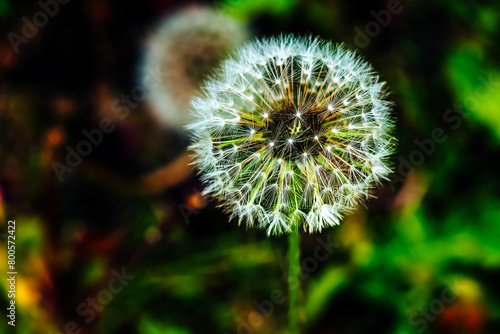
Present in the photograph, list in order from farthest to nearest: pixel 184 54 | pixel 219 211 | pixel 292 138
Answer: pixel 219 211 < pixel 184 54 < pixel 292 138

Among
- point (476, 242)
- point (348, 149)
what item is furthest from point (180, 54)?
point (476, 242)

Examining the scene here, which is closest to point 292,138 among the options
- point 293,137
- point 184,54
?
point 293,137

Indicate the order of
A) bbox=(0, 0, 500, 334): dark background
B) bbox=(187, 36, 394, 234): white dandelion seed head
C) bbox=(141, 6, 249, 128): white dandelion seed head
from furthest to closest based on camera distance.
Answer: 1. bbox=(141, 6, 249, 128): white dandelion seed head
2. bbox=(0, 0, 500, 334): dark background
3. bbox=(187, 36, 394, 234): white dandelion seed head

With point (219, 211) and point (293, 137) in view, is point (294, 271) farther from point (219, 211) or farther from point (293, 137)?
point (219, 211)

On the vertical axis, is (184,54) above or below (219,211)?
above

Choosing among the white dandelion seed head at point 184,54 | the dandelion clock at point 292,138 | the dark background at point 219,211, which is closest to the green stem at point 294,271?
the dandelion clock at point 292,138

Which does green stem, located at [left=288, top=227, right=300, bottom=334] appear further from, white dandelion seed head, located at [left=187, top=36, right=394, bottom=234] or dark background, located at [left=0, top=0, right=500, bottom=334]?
dark background, located at [left=0, top=0, right=500, bottom=334]

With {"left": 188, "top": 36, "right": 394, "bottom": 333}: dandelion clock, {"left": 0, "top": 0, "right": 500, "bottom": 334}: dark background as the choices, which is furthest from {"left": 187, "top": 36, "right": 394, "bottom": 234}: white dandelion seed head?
{"left": 0, "top": 0, "right": 500, "bottom": 334}: dark background

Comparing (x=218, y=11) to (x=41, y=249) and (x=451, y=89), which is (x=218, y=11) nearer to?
(x=451, y=89)

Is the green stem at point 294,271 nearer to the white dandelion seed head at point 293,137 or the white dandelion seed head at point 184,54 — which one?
the white dandelion seed head at point 293,137
